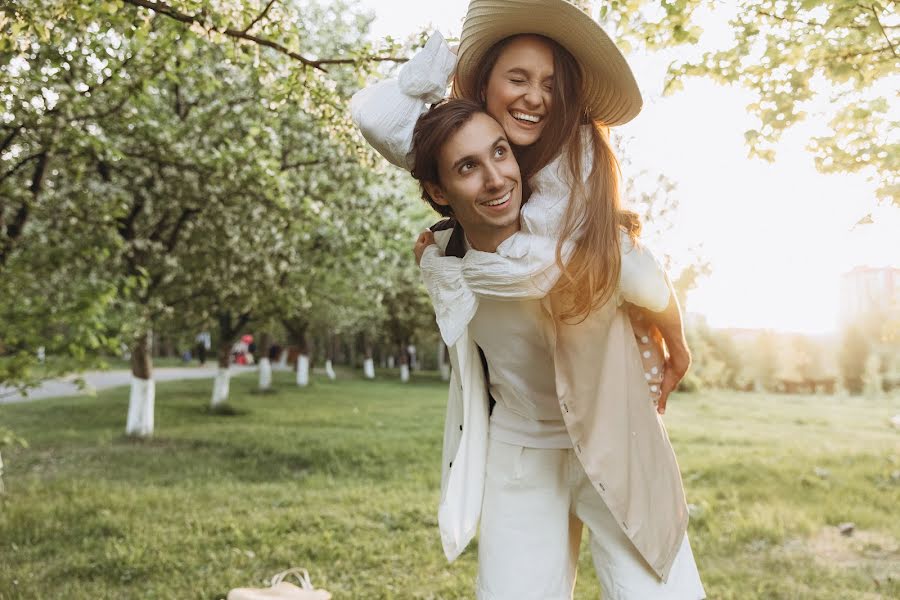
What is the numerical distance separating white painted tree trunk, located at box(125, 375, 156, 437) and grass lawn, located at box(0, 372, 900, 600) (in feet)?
1.14

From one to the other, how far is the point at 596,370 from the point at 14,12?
117 inches

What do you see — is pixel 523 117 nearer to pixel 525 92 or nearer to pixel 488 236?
pixel 525 92

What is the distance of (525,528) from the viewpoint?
7.81ft

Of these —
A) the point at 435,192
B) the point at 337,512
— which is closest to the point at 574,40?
the point at 435,192

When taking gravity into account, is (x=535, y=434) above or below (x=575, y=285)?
below

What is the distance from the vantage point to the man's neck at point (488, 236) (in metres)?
2.37

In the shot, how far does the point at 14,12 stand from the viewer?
10.6ft

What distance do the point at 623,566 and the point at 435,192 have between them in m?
1.35

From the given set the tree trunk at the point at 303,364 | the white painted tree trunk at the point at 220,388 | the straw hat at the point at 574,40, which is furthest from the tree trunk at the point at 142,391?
the tree trunk at the point at 303,364

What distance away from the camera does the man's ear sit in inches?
96.1

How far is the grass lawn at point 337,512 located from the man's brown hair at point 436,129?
3473mm

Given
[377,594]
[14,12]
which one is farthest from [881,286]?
[14,12]

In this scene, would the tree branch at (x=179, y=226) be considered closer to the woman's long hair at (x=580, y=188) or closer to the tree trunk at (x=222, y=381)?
the tree trunk at (x=222, y=381)

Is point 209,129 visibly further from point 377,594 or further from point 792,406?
point 792,406
